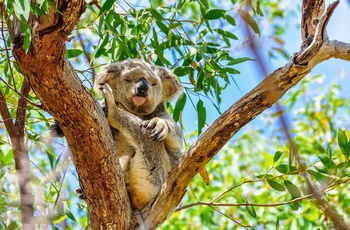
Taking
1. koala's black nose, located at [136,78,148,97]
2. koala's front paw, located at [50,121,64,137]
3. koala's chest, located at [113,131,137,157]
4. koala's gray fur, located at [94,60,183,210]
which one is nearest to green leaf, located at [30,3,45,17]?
koala's front paw, located at [50,121,64,137]

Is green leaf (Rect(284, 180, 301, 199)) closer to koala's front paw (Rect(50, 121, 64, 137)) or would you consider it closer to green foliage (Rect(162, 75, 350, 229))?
koala's front paw (Rect(50, 121, 64, 137))

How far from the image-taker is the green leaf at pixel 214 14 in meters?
3.14

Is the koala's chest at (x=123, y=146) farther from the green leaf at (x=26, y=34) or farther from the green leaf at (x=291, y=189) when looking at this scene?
the green leaf at (x=26, y=34)

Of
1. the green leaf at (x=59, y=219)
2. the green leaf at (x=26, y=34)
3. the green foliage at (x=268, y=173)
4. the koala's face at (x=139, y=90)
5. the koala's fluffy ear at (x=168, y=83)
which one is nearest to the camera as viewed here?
the green leaf at (x=26, y=34)

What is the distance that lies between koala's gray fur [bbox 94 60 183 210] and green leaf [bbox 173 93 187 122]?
0.20 feet

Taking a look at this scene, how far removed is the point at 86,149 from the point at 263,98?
0.76 meters

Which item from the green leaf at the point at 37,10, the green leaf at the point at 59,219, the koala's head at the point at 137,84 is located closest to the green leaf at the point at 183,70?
the koala's head at the point at 137,84

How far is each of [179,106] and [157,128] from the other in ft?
1.63

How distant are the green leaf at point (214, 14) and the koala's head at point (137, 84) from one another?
1.60 ft

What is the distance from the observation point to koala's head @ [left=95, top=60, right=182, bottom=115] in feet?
10.7

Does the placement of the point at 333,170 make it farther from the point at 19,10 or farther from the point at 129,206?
the point at 19,10

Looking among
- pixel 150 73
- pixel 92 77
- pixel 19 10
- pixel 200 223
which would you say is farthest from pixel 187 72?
pixel 200 223

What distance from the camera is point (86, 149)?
2402 millimetres

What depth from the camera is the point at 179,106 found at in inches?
133
